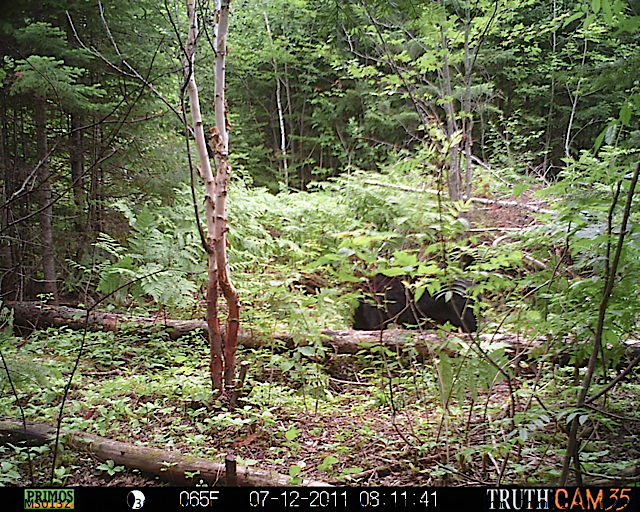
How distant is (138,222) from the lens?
197 inches

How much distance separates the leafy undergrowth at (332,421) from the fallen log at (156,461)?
5cm

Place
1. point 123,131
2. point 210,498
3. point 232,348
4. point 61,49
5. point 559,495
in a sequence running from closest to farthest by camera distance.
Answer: point 559,495 → point 210,498 → point 232,348 → point 61,49 → point 123,131

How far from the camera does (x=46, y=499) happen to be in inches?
81.0

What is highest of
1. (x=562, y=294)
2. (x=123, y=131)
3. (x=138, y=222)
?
(x=123, y=131)

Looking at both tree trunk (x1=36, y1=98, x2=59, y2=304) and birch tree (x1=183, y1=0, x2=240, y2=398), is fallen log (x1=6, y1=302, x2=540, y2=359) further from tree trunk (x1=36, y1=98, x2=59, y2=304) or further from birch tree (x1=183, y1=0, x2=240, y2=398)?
birch tree (x1=183, y1=0, x2=240, y2=398)

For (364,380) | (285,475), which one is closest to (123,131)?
(364,380)

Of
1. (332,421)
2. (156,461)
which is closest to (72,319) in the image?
(156,461)

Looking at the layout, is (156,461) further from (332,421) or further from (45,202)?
(45,202)

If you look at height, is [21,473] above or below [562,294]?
below

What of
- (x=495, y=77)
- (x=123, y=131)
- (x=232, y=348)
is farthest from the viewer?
(x=495, y=77)

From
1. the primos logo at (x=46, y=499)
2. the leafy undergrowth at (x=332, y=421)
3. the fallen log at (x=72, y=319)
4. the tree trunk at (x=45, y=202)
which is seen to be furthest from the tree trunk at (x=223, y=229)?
the tree trunk at (x=45, y=202)

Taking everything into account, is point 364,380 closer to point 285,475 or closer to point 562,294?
point 285,475

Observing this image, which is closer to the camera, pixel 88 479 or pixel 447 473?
pixel 447 473

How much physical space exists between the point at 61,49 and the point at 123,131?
107 cm
